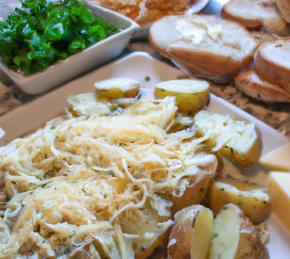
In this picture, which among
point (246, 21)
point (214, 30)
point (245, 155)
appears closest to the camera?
point (245, 155)

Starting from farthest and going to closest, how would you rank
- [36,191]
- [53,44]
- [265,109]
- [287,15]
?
[287,15], [53,44], [265,109], [36,191]

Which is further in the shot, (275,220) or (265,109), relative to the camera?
(265,109)

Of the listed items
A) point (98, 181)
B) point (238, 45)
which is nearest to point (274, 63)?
point (238, 45)

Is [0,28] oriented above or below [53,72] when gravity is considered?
above

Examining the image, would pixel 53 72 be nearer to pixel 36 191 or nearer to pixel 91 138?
pixel 91 138

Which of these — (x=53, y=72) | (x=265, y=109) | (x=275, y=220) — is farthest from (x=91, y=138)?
(x=265, y=109)

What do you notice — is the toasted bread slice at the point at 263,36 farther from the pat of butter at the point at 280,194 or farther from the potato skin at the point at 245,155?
the pat of butter at the point at 280,194

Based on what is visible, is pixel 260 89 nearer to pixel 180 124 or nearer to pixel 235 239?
pixel 180 124
